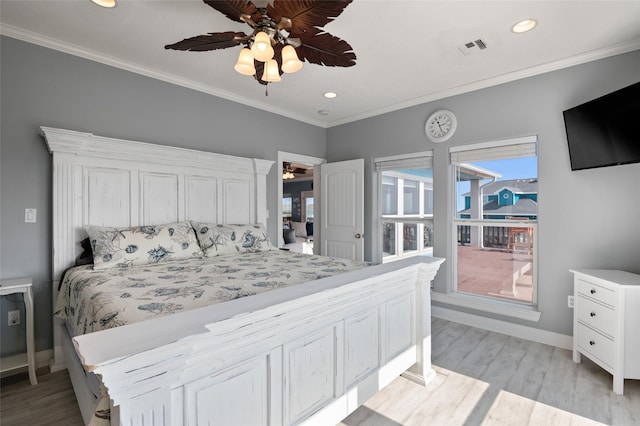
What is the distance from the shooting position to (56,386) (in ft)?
7.19

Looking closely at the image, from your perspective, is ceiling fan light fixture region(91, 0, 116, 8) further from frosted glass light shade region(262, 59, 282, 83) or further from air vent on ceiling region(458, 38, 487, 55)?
air vent on ceiling region(458, 38, 487, 55)

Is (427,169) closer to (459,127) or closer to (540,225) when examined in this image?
(459,127)

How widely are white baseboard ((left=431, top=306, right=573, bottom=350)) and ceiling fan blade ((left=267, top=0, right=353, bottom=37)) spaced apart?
3.25 metres

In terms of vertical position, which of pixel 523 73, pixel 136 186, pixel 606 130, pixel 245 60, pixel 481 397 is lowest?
pixel 481 397

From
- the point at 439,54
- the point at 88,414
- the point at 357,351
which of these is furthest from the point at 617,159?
the point at 88,414

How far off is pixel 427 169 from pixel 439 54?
1444 mm

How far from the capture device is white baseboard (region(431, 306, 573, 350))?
111 inches

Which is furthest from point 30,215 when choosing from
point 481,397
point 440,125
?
point 440,125

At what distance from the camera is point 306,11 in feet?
5.15

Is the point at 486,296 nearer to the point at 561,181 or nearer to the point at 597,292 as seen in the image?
the point at 597,292

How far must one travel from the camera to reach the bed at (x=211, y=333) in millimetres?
876

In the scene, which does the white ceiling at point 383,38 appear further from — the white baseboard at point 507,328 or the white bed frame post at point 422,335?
the white baseboard at point 507,328

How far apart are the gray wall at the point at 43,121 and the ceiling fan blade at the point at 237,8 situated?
6.01ft

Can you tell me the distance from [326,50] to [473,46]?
144 cm
